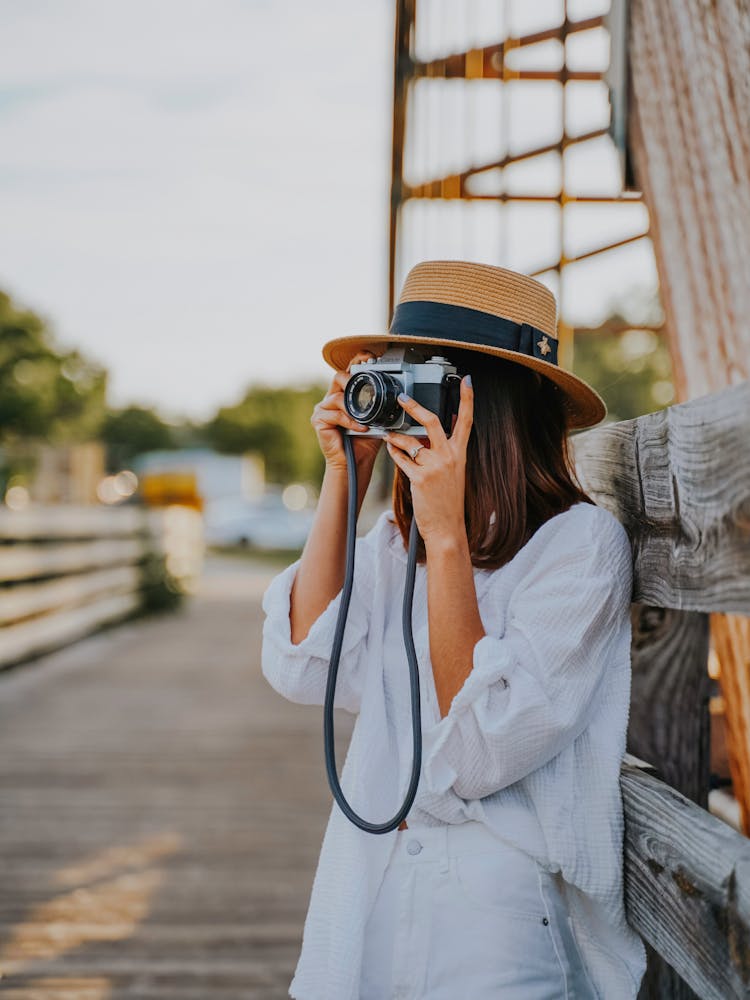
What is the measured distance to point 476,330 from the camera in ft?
4.13

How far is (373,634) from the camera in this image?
1321 millimetres

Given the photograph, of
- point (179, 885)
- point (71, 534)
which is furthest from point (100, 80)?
point (179, 885)

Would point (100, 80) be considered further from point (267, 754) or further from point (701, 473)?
point (701, 473)

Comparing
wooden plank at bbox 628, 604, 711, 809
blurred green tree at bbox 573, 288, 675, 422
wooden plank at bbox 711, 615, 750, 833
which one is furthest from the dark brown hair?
blurred green tree at bbox 573, 288, 675, 422

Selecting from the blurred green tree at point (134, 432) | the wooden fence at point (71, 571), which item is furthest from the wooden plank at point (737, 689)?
the blurred green tree at point (134, 432)

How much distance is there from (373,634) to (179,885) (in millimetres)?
1798

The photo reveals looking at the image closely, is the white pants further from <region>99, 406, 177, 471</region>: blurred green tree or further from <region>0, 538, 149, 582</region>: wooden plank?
<region>99, 406, 177, 471</region>: blurred green tree

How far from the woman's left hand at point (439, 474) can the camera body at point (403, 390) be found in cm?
3

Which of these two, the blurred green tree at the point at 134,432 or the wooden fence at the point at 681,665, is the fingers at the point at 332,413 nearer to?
the wooden fence at the point at 681,665

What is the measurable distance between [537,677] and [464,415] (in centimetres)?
30

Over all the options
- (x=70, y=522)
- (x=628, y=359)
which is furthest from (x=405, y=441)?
(x=628, y=359)

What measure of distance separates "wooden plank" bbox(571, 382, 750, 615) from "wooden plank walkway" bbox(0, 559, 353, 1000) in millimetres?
1483

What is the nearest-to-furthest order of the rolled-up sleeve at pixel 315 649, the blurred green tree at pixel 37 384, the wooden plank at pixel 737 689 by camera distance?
the rolled-up sleeve at pixel 315 649 → the wooden plank at pixel 737 689 → the blurred green tree at pixel 37 384

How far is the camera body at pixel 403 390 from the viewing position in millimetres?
1209
